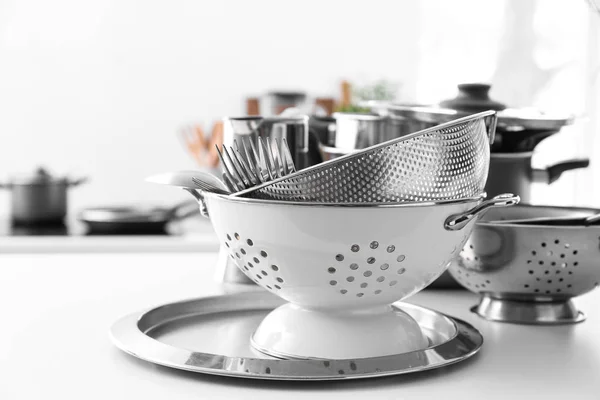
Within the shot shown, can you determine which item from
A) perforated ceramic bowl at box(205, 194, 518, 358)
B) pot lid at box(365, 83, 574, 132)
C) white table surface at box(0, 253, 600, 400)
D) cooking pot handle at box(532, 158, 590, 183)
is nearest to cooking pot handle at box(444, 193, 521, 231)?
perforated ceramic bowl at box(205, 194, 518, 358)

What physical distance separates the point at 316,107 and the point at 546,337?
2.40 metres

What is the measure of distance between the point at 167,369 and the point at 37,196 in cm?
181

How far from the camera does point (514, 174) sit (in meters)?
0.85

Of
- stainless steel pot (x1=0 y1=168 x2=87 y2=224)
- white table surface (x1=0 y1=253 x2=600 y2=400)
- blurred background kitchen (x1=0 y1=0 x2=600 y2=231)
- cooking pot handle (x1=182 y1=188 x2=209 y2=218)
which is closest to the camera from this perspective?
white table surface (x1=0 y1=253 x2=600 y2=400)

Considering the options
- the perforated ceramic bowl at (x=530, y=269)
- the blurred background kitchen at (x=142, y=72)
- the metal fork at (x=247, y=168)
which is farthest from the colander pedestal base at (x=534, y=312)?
the blurred background kitchen at (x=142, y=72)

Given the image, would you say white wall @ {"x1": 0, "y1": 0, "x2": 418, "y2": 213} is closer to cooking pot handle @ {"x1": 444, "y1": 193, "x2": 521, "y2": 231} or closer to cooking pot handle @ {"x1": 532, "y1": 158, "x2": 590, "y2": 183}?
cooking pot handle @ {"x1": 532, "y1": 158, "x2": 590, "y2": 183}

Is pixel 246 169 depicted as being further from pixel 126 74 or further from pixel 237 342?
pixel 126 74

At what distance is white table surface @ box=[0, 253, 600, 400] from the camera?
20.2 inches

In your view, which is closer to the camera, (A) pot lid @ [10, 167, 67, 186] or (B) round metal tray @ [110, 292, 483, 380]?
(B) round metal tray @ [110, 292, 483, 380]

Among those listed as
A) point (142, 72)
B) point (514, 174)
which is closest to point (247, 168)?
point (514, 174)

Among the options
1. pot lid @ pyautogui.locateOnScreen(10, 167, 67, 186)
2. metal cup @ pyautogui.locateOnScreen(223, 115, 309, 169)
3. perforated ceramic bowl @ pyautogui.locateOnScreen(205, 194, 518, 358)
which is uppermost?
metal cup @ pyautogui.locateOnScreen(223, 115, 309, 169)

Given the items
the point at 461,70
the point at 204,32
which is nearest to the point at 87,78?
the point at 204,32

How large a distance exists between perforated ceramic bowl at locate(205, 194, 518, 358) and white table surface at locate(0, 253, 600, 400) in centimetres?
5

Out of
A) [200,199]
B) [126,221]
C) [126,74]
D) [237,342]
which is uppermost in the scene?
[126,74]
